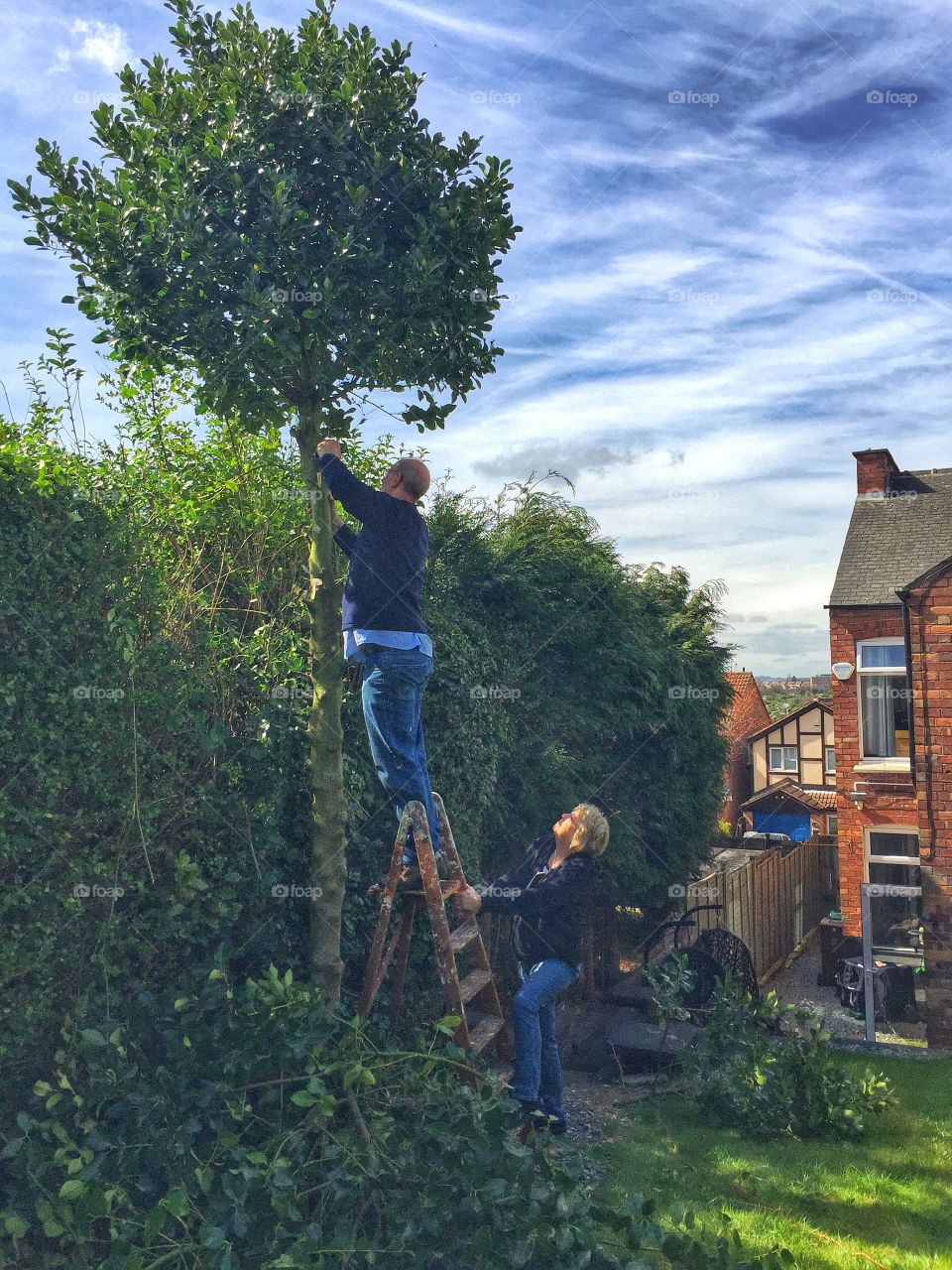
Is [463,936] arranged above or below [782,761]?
below

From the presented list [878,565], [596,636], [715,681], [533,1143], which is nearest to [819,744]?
[878,565]

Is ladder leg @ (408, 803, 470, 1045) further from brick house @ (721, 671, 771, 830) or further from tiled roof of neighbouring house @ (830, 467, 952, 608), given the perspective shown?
brick house @ (721, 671, 771, 830)

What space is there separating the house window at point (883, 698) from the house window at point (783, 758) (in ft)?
64.7

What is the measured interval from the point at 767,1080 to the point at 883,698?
13.2 meters

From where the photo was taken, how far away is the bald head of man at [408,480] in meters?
5.94

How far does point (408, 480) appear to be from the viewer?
19.5 ft

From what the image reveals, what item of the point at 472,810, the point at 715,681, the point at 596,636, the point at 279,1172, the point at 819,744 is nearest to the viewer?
the point at 279,1172

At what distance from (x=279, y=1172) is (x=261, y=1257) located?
1.40 ft

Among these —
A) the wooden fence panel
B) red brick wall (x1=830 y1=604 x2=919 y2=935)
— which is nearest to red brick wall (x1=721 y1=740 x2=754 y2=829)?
the wooden fence panel

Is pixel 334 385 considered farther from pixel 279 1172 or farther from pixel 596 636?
pixel 596 636

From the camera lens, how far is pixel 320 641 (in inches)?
229

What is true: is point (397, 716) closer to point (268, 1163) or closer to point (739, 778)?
point (268, 1163)

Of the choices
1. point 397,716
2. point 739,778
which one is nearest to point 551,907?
point 397,716

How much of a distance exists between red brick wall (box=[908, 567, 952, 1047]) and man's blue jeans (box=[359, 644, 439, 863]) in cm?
1013
